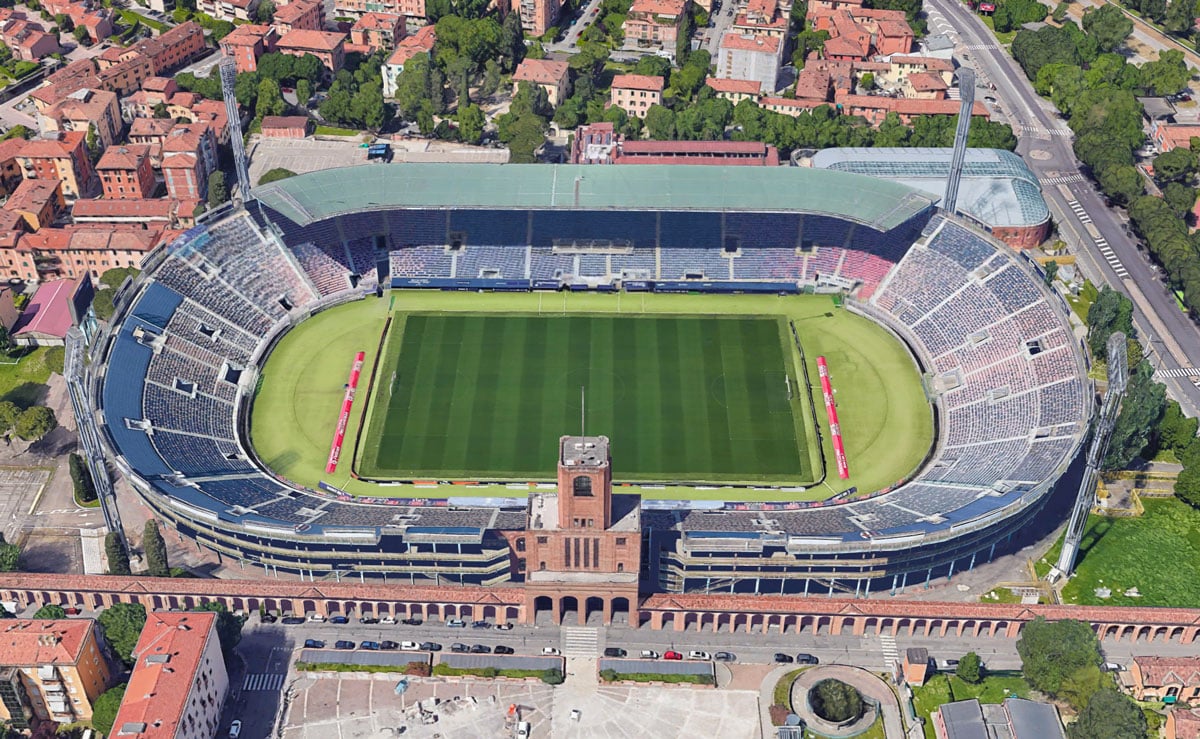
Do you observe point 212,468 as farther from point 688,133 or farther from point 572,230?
point 688,133

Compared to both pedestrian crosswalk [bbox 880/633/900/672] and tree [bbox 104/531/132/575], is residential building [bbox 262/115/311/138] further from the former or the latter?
pedestrian crosswalk [bbox 880/633/900/672]

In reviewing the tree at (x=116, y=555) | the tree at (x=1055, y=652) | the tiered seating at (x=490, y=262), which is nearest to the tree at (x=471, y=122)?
the tiered seating at (x=490, y=262)

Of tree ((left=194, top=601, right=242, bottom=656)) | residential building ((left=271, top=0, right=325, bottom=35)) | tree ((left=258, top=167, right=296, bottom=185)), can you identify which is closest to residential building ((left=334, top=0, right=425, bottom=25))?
residential building ((left=271, top=0, right=325, bottom=35))

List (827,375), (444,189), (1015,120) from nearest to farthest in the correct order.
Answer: (827,375) → (444,189) → (1015,120)

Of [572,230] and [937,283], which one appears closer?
[937,283]

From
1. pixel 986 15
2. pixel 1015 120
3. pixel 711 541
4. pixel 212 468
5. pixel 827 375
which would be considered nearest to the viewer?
pixel 711 541

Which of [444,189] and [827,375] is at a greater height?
[444,189]

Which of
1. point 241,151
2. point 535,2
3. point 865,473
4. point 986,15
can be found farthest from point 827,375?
point 986,15

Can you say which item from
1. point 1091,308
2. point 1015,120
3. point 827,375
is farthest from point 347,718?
point 1015,120
